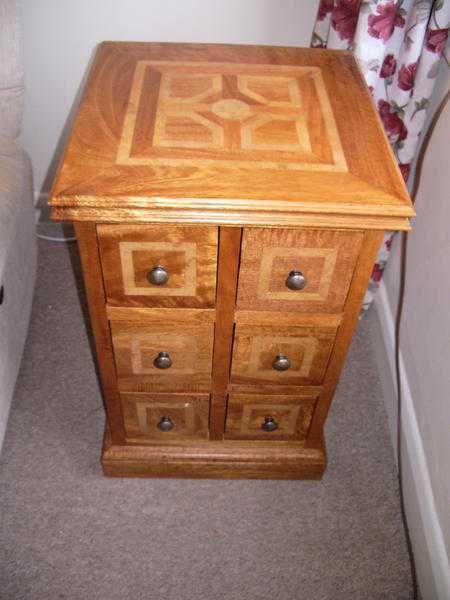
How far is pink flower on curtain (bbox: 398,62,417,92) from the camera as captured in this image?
1168 millimetres

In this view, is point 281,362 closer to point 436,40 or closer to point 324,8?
point 436,40

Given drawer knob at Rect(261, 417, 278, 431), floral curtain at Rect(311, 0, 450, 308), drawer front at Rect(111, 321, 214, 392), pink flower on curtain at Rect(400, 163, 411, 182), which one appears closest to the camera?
drawer front at Rect(111, 321, 214, 392)

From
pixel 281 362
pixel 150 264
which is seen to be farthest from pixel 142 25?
pixel 281 362

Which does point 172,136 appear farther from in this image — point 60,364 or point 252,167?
point 60,364

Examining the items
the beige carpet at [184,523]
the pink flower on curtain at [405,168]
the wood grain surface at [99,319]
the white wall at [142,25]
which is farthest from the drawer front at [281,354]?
the white wall at [142,25]

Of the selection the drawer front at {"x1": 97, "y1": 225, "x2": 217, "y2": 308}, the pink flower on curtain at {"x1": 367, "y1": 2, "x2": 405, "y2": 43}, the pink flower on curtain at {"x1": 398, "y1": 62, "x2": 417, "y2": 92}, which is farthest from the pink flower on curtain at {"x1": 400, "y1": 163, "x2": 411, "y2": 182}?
the drawer front at {"x1": 97, "y1": 225, "x2": 217, "y2": 308}

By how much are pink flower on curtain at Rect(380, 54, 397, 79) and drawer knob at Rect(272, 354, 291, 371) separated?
0.68 metres

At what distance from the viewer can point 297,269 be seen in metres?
0.89

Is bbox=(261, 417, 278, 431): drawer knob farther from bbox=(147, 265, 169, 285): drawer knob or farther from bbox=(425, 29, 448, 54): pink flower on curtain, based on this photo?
bbox=(425, 29, 448, 54): pink flower on curtain

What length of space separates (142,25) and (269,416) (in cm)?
107

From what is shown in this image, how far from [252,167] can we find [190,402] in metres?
0.54

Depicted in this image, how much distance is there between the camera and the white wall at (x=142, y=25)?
4.70 feet

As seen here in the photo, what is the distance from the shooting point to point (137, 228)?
2.74 feet

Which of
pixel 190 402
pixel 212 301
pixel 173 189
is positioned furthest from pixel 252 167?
pixel 190 402
